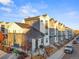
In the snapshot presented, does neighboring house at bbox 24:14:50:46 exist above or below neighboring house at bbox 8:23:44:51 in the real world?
above

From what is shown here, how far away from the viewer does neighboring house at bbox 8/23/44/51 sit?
39.6 metres

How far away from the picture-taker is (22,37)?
39625mm

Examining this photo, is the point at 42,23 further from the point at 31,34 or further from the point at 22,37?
the point at 22,37

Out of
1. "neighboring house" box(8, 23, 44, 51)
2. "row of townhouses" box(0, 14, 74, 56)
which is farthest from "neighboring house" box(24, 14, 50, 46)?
"neighboring house" box(8, 23, 44, 51)

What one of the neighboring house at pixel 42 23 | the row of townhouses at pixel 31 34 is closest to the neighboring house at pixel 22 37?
the row of townhouses at pixel 31 34

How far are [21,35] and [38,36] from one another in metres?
5.71

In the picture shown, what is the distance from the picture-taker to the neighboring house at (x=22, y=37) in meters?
39.6

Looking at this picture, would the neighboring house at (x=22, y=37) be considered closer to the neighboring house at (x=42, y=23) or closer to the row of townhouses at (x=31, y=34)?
the row of townhouses at (x=31, y=34)

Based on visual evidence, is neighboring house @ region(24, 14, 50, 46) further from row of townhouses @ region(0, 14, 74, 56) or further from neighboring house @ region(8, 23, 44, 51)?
neighboring house @ region(8, 23, 44, 51)

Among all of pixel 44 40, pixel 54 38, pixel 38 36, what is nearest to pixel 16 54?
pixel 38 36

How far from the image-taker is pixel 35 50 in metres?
40.2

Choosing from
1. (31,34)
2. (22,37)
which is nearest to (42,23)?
(31,34)

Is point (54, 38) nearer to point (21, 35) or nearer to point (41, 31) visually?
point (41, 31)

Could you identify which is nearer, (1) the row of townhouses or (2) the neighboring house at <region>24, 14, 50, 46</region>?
(1) the row of townhouses
